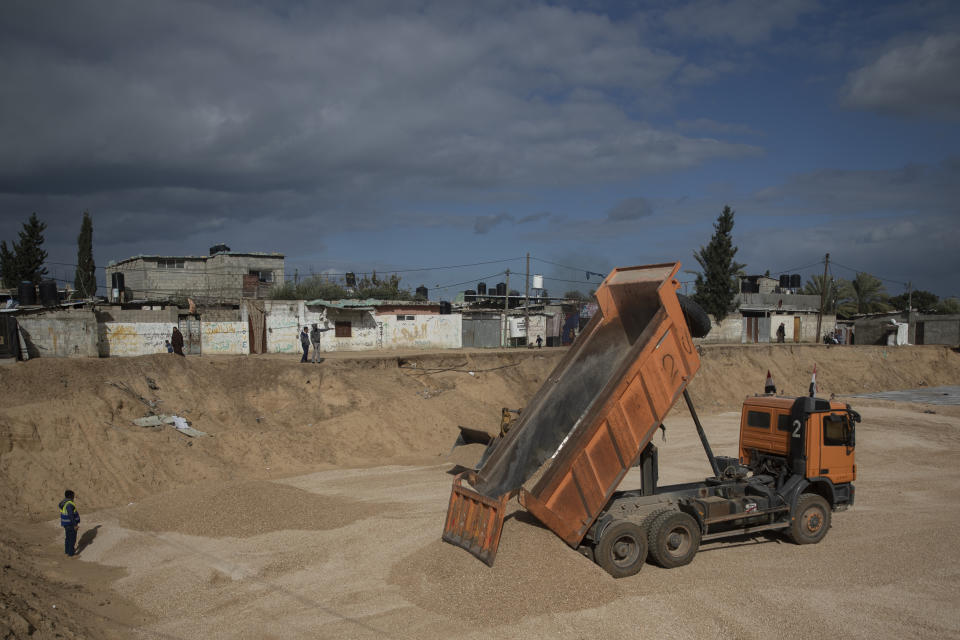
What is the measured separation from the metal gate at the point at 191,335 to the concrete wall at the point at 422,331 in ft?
30.0

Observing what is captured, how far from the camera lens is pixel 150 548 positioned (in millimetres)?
11000

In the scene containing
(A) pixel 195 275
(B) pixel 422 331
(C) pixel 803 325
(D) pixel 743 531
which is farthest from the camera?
(C) pixel 803 325

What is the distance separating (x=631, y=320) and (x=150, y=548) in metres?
9.24

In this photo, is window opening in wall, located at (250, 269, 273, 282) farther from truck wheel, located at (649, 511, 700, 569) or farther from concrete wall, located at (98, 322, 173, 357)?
truck wheel, located at (649, 511, 700, 569)

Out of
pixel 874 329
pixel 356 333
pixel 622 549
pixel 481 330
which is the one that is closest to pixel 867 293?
pixel 874 329

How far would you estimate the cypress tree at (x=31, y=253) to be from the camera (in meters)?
43.0

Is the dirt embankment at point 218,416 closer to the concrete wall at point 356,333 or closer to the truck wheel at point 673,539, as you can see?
the concrete wall at point 356,333

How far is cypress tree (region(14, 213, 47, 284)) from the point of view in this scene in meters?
43.0

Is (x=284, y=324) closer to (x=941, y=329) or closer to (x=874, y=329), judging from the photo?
(x=874, y=329)

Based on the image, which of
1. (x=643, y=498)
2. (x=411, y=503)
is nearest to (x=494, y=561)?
(x=643, y=498)

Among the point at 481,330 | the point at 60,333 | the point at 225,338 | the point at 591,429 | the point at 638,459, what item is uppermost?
the point at 60,333

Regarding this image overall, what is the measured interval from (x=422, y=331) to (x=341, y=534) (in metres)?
25.1

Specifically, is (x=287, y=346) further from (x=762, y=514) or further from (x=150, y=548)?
(x=762, y=514)

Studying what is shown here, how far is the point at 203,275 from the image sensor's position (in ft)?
141
